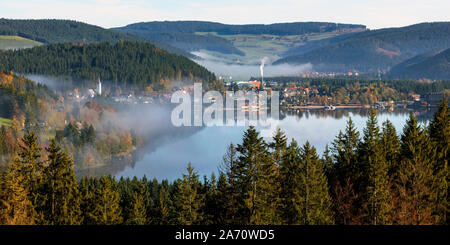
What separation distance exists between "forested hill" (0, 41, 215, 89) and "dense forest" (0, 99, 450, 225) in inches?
3560

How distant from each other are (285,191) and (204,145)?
39399 mm

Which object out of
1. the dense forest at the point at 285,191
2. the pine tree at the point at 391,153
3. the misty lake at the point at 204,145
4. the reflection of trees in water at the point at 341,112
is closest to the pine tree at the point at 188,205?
the dense forest at the point at 285,191

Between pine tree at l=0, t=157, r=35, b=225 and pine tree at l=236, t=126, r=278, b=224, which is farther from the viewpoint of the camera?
pine tree at l=236, t=126, r=278, b=224

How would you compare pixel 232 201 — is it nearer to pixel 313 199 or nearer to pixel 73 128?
pixel 313 199

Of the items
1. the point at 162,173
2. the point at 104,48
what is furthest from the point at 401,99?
the point at 162,173

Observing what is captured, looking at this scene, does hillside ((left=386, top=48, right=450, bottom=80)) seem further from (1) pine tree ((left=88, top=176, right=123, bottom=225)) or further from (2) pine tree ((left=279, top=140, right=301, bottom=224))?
(1) pine tree ((left=88, top=176, right=123, bottom=225))

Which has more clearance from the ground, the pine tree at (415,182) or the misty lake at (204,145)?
the pine tree at (415,182)

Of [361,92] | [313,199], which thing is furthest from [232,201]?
[361,92]

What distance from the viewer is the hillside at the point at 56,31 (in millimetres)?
154400

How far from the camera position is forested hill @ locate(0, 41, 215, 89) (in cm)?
10806

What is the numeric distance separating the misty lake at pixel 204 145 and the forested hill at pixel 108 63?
40.8 metres

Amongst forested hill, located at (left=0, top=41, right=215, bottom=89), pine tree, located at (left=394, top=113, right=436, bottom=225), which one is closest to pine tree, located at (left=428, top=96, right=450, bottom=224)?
pine tree, located at (left=394, top=113, right=436, bottom=225)

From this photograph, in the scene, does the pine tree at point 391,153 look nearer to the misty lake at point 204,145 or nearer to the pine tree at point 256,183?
the pine tree at point 256,183
